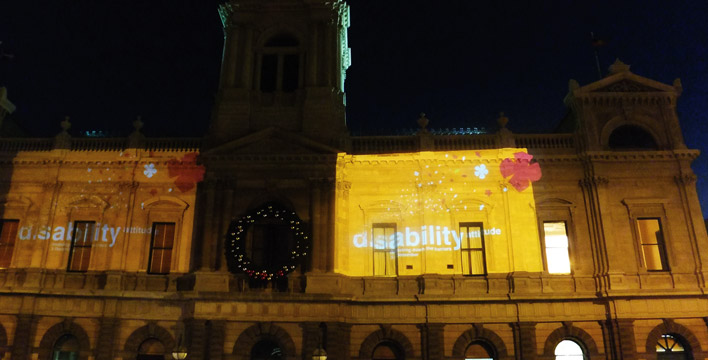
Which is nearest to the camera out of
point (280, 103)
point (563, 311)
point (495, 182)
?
point (563, 311)

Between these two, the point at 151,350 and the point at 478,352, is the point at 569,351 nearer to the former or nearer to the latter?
the point at 478,352

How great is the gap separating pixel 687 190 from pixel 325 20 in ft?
63.4

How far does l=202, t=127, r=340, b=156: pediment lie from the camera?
25.5m

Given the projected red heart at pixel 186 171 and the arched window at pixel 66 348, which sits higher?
the projected red heart at pixel 186 171

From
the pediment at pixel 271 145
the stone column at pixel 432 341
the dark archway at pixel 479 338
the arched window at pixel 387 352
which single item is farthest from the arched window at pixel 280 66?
the dark archway at pixel 479 338

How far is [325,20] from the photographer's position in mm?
28547

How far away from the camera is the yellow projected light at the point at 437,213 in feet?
81.4

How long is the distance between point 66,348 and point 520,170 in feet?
73.5

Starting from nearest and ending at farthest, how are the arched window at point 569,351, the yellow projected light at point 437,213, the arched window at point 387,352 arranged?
1. the arched window at point 569,351
2. the arched window at point 387,352
3. the yellow projected light at point 437,213

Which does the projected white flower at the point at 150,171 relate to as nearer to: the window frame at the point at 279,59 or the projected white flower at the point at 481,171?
the window frame at the point at 279,59

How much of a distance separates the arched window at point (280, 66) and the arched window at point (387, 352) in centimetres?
1337

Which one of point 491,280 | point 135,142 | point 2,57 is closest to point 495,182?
point 491,280

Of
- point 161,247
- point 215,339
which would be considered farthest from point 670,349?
point 161,247

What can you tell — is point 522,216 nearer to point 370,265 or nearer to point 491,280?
point 491,280
